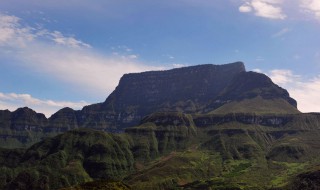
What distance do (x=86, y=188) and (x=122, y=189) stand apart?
1603 centimetres

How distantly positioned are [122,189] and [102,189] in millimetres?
11142

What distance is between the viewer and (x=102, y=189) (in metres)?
187

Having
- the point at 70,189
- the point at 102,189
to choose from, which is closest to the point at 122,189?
the point at 102,189

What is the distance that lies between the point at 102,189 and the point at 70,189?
13.3 m

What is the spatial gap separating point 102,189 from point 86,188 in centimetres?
715

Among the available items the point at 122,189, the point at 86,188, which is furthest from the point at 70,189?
the point at 122,189

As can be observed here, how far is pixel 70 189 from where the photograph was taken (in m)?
182

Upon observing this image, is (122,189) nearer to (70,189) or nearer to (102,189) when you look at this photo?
(102,189)

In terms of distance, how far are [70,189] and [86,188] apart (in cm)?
837

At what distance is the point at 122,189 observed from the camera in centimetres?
19488

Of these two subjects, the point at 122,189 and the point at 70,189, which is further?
the point at 122,189

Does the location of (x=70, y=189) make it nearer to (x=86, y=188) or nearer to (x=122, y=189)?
(x=86, y=188)
